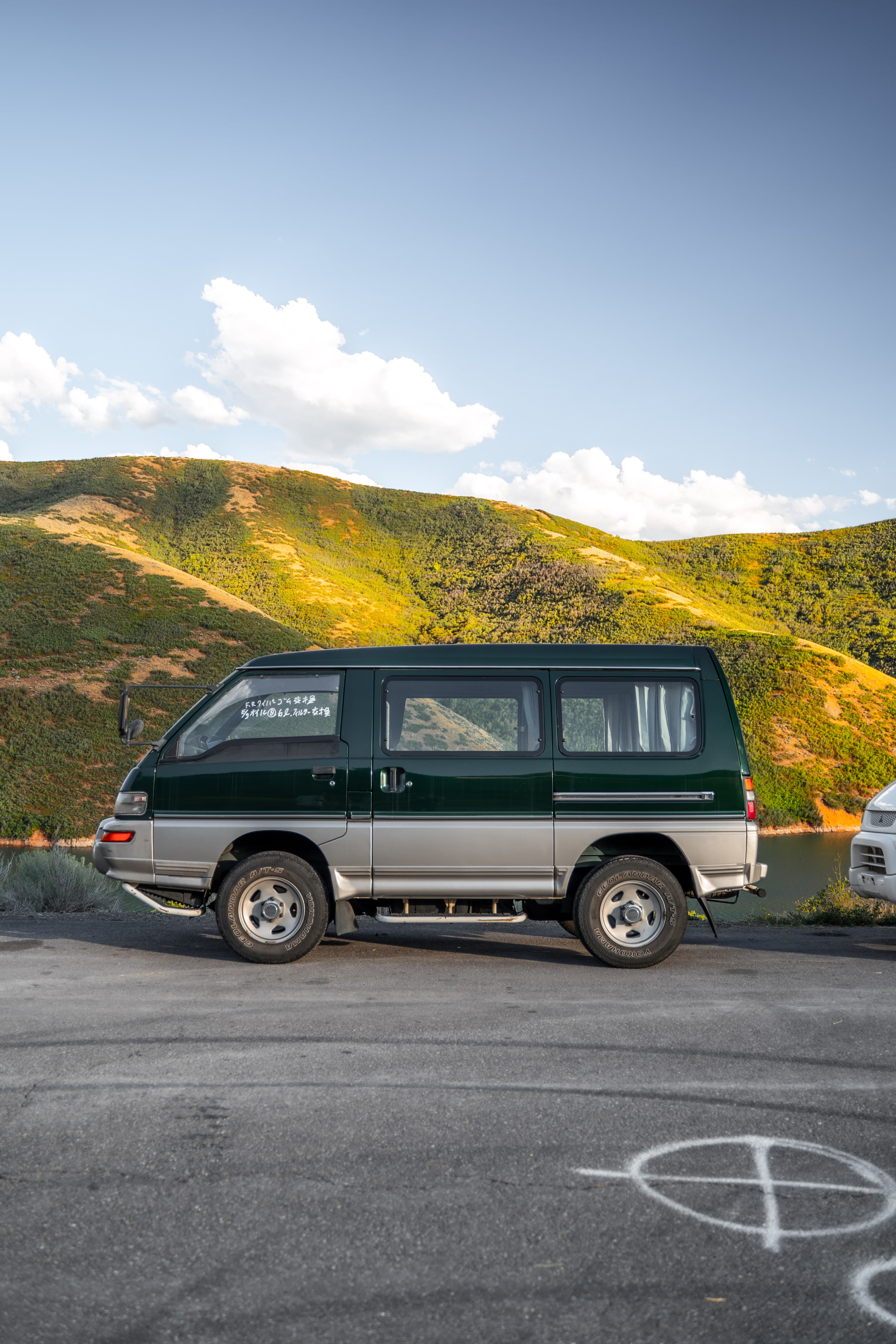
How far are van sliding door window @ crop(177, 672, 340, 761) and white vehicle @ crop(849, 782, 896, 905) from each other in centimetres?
445

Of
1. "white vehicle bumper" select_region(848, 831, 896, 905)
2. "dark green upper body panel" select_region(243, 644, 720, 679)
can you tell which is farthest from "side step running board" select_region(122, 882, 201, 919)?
"white vehicle bumper" select_region(848, 831, 896, 905)

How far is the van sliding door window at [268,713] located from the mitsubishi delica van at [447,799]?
0.01m

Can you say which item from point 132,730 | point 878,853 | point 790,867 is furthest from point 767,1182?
point 790,867

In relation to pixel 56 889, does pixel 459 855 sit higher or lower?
higher

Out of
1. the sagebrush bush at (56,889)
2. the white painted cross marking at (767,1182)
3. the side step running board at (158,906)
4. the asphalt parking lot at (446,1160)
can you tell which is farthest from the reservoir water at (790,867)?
the white painted cross marking at (767,1182)

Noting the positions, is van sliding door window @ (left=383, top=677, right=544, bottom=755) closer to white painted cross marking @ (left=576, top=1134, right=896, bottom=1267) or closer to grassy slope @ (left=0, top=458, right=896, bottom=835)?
white painted cross marking @ (left=576, top=1134, right=896, bottom=1267)

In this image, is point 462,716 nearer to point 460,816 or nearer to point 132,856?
point 460,816

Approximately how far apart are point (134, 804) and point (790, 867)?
3043 cm

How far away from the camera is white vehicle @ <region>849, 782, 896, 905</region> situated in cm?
775

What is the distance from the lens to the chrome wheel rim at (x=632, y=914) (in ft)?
23.6

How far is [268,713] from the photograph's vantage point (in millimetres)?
7496

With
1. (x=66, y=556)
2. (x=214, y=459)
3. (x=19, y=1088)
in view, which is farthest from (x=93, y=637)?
(x=214, y=459)

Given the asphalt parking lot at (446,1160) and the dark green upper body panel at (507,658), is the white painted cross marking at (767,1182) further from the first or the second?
the dark green upper body panel at (507,658)

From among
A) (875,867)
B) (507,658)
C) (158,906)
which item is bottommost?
(158,906)
